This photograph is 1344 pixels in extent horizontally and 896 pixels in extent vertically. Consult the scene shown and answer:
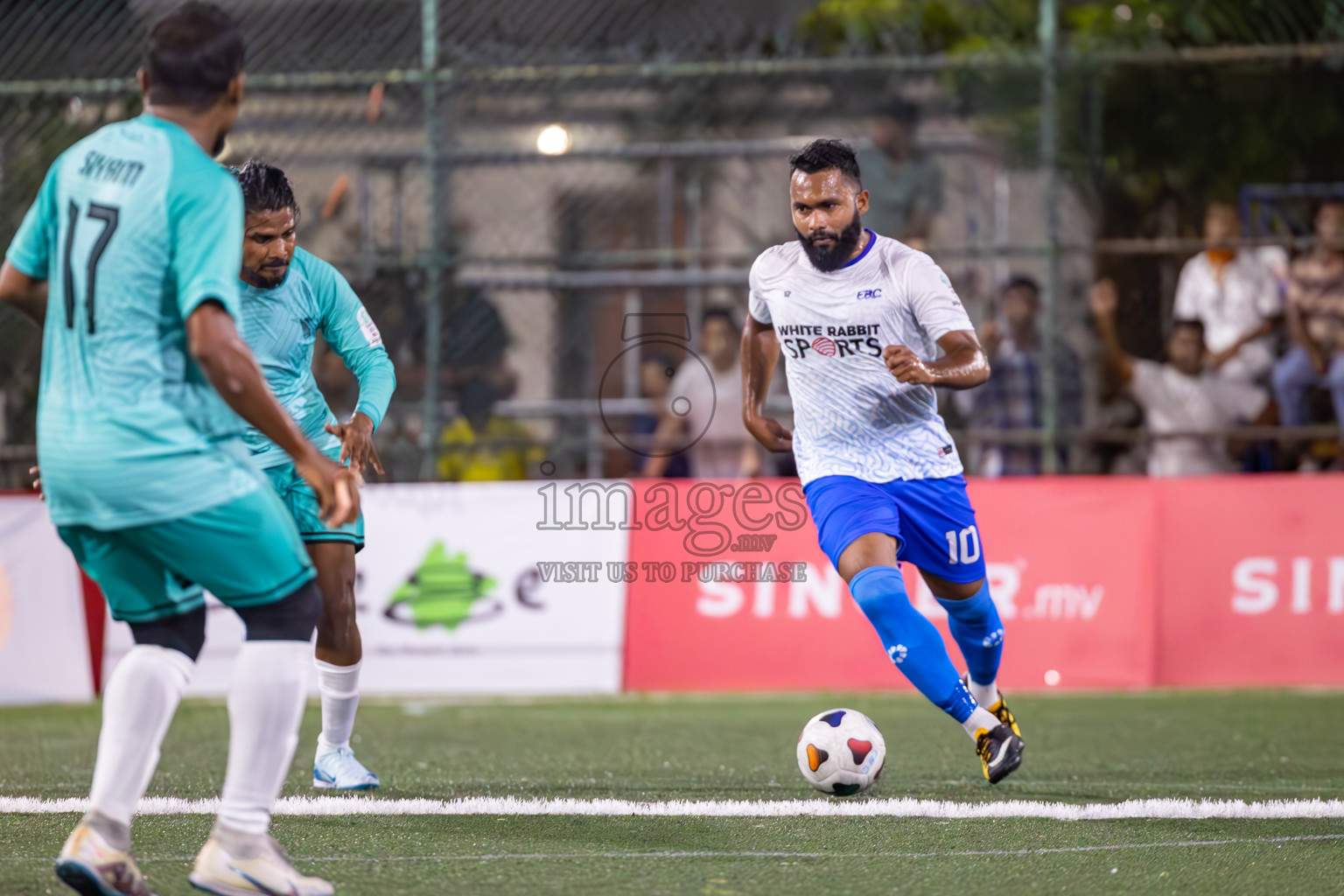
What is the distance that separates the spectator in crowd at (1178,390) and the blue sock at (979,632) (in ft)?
13.4

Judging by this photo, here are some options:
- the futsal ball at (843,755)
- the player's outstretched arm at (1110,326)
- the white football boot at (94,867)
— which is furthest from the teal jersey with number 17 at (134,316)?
the player's outstretched arm at (1110,326)

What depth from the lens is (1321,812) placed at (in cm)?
482

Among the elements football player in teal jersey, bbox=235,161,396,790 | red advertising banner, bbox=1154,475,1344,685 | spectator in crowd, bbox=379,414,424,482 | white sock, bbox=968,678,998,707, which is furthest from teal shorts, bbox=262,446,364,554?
red advertising banner, bbox=1154,475,1344,685

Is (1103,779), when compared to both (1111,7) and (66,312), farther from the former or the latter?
(1111,7)

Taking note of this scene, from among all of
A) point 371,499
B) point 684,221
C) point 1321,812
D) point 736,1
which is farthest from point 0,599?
point 1321,812

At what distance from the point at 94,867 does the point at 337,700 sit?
2.30 metres

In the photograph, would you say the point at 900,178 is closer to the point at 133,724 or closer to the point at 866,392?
the point at 866,392

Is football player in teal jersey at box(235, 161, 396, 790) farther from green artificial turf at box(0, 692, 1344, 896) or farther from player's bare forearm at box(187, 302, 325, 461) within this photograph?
player's bare forearm at box(187, 302, 325, 461)

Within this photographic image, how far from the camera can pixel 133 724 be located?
3488 mm

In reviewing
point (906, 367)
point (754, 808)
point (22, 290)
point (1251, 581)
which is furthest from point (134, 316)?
point (1251, 581)

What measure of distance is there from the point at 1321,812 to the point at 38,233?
4.09 meters

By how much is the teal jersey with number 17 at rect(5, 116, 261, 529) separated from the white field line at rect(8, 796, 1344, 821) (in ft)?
5.86

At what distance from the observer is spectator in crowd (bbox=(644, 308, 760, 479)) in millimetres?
9477

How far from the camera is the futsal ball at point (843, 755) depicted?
5055mm
